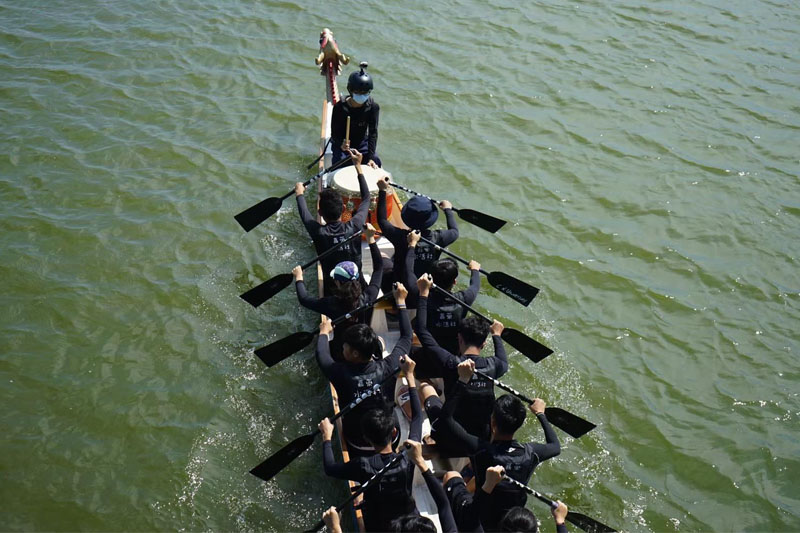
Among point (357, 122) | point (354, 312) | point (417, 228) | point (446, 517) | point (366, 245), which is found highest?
point (357, 122)

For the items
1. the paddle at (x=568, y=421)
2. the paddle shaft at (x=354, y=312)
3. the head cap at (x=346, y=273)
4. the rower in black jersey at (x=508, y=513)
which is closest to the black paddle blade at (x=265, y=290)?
the paddle shaft at (x=354, y=312)

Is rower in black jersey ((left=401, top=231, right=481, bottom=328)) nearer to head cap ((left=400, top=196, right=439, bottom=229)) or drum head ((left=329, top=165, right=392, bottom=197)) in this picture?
head cap ((left=400, top=196, right=439, bottom=229))

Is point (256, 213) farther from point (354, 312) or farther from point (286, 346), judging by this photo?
point (354, 312)

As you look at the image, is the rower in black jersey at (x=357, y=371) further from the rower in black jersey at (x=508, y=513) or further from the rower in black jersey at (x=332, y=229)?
the rower in black jersey at (x=332, y=229)

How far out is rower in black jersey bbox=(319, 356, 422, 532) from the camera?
4.93 meters

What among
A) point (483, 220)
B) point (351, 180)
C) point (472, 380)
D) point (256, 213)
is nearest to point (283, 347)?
point (472, 380)

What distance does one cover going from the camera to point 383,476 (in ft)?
16.1

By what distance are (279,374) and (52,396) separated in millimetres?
2360

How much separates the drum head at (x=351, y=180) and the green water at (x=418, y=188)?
4.47 ft

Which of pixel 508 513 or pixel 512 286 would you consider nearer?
pixel 508 513

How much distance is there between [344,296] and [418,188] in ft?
14.5

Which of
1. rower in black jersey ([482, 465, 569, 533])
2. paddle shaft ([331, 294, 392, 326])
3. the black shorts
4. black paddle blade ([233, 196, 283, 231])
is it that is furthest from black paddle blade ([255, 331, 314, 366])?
rower in black jersey ([482, 465, 569, 533])

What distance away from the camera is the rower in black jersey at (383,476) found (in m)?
4.93

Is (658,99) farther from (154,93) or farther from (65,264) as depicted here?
(65,264)
